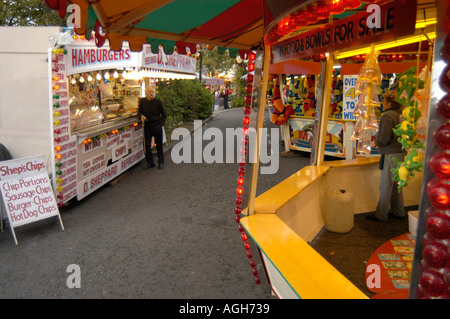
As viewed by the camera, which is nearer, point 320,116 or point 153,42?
point 153,42

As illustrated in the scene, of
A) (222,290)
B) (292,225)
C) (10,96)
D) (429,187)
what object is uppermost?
(10,96)

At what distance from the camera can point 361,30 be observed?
2.13 m

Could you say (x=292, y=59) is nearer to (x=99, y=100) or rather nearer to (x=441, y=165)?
(x=441, y=165)

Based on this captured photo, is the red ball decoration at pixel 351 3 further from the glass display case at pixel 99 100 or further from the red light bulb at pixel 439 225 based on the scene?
the glass display case at pixel 99 100

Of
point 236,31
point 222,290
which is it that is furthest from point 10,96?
point 222,290

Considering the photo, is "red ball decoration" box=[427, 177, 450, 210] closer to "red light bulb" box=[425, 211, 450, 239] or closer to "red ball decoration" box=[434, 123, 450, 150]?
"red light bulb" box=[425, 211, 450, 239]

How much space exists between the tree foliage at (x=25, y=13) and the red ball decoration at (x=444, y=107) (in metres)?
14.3

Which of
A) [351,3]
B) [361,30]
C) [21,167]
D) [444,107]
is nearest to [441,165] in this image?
[444,107]

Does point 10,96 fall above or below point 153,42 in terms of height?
below

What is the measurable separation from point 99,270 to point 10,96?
3215 mm

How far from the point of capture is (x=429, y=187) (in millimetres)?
1386

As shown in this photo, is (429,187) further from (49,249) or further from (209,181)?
(209,181)

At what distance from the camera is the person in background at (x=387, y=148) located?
192 inches
